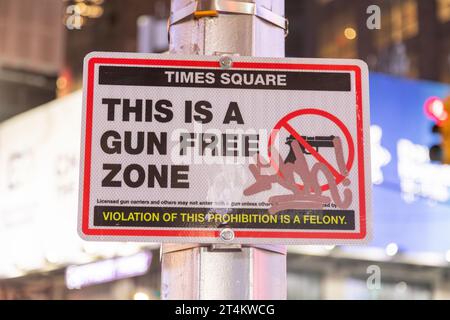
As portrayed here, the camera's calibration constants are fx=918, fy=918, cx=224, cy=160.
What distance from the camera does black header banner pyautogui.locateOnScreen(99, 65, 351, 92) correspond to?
3.01 metres

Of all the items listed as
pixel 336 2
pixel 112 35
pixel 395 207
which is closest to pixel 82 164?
pixel 395 207

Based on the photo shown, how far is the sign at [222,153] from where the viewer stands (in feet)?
9.39

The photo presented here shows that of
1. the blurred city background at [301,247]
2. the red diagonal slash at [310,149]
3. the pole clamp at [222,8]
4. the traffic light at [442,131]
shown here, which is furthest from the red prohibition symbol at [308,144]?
the blurred city background at [301,247]

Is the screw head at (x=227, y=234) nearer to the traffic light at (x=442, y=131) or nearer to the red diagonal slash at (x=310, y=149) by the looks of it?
the red diagonal slash at (x=310, y=149)

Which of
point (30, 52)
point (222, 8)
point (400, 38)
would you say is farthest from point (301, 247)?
point (400, 38)

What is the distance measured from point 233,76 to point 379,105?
69.5ft

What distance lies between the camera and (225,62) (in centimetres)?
303

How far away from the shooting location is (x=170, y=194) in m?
2.88

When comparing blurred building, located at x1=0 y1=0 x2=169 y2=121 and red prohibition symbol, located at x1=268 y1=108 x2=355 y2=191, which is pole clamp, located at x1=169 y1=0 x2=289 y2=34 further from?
blurred building, located at x1=0 y1=0 x2=169 y2=121

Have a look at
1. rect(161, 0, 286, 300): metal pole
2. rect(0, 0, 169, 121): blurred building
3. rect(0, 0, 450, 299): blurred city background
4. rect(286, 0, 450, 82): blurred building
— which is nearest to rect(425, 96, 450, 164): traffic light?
rect(0, 0, 450, 299): blurred city background

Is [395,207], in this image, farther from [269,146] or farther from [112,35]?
[112,35]

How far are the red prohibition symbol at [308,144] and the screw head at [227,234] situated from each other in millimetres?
266
